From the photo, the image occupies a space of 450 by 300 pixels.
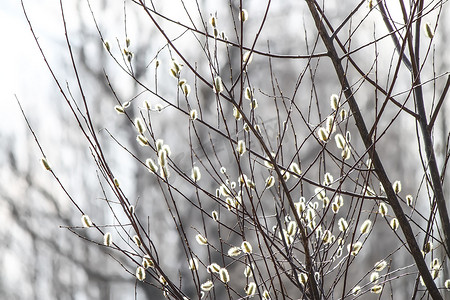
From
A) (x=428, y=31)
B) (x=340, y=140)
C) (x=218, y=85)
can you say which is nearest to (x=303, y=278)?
(x=340, y=140)

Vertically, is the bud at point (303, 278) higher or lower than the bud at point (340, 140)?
lower

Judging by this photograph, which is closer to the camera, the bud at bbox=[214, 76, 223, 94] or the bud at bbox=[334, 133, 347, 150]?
the bud at bbox=[214, 76, 223, 94]

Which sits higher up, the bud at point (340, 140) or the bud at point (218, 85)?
the bud at point (218, 85)

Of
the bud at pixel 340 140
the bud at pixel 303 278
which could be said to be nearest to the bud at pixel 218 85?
the bud at pixel 340 140

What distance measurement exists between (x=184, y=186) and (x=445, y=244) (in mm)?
3467

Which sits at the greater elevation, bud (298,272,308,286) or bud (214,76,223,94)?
bud (214,76,223,94)

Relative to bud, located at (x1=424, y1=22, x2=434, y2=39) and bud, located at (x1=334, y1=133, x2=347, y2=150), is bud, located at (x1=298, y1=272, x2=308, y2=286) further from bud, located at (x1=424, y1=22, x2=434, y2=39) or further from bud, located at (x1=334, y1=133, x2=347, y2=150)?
bud, located at (x1=424, y1=22, x2=434, y2=39)

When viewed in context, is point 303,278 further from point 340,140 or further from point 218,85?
point 218,85

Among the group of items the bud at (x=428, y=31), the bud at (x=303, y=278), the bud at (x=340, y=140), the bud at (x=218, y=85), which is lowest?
the bud at (x=303, y=278)

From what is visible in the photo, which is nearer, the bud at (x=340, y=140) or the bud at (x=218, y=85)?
the bud at (x=218, y=85)

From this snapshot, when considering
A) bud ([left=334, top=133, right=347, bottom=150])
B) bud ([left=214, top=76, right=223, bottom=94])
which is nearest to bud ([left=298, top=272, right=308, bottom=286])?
bud ([left=334, top=133, right=347, bottom=150])

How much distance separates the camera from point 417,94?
130 cm

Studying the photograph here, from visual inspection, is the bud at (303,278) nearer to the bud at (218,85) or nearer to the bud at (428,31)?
the bud at (218,85)

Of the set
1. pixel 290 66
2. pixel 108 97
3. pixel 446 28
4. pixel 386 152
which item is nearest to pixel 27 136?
pixel 108 97
